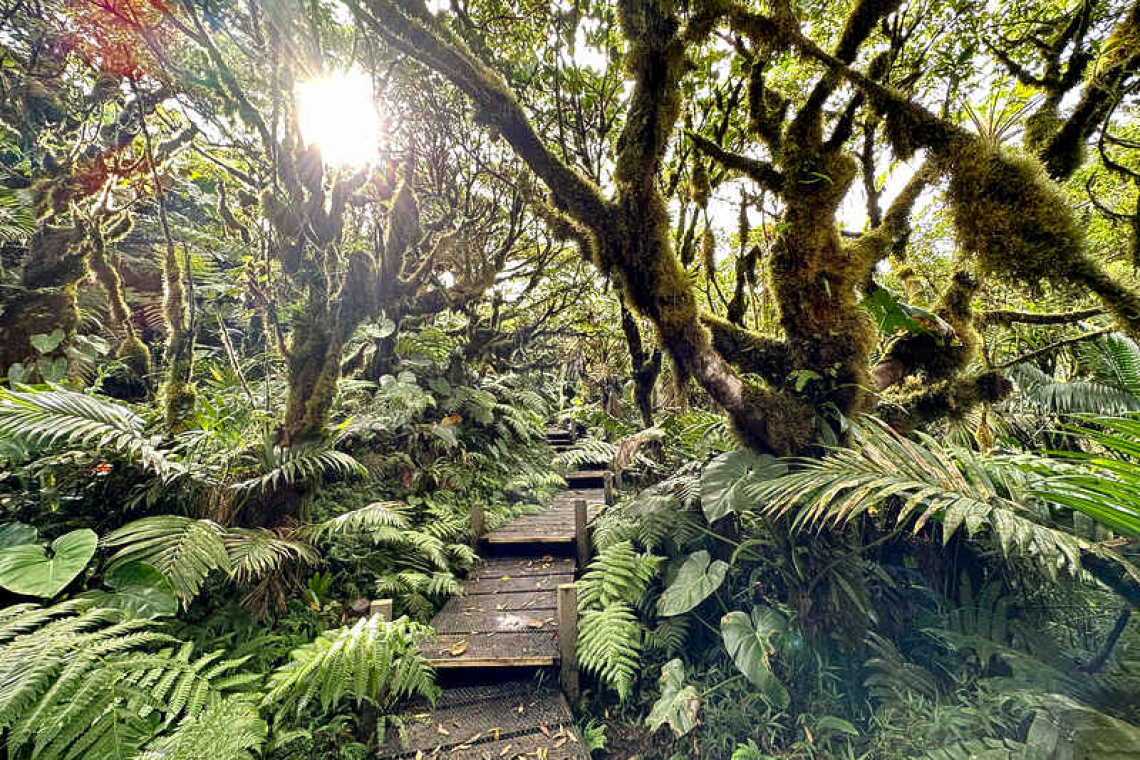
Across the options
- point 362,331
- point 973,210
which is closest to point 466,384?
point 362,331

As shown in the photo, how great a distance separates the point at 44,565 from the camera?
5.86 feet

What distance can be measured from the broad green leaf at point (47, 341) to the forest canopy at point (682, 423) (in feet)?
0.11

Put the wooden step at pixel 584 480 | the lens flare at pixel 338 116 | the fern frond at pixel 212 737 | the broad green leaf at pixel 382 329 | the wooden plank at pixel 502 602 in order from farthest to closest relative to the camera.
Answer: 1. the wooden step at pixel 584 480
2. the broad green leaf at pixel 382 329
3. the wooden plank at pixel 502 602
4. the lens flare at pixel 338 116
5. the fern frond at pixel 212 737

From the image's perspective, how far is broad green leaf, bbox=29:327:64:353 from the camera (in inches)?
124

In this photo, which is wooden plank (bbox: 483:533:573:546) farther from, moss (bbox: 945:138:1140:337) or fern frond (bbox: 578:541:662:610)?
moss (bbox: 945:138:1140:337)

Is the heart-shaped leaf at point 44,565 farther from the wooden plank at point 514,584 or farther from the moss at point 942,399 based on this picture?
the moss at point 942,399

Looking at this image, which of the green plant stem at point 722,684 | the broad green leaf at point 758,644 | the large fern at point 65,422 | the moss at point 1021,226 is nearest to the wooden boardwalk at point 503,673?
the green plant stem at point 722,684

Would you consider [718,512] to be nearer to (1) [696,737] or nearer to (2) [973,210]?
(1) [696,737]

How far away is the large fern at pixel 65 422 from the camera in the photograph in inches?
83.7

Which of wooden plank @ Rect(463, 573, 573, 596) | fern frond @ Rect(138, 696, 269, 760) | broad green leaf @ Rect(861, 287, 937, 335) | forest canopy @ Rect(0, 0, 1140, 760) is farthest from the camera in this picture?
wooden plank @ Rect(463, 573, 573, 596)

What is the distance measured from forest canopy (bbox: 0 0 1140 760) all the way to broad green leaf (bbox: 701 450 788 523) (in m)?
0.02

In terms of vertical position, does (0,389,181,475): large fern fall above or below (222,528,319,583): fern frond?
above

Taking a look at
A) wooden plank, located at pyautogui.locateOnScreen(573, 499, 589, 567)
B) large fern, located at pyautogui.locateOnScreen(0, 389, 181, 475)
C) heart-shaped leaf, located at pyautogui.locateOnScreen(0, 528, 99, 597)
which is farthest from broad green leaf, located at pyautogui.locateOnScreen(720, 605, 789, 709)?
large fern, located at pyautogui.locateOnScreen(0, 389, 181, 475)

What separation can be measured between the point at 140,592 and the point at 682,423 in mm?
3979
